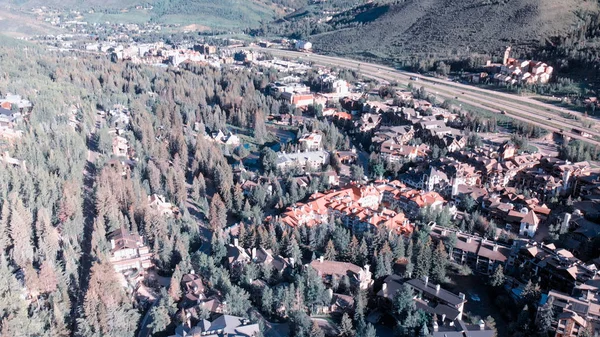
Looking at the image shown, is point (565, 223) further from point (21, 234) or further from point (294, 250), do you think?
point (21, 234)

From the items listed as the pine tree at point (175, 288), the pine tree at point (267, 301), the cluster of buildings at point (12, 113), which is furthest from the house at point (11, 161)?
the pine tree at point (267, 301)

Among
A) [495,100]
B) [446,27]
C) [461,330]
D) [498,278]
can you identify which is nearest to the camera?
[461,330]

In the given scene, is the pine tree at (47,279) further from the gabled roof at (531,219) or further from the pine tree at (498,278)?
the gabled roof at (531,219)

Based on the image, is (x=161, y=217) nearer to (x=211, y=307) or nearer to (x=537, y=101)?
(x=211, y=307)

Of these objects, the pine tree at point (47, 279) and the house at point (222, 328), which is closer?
the house at point (222, 328)

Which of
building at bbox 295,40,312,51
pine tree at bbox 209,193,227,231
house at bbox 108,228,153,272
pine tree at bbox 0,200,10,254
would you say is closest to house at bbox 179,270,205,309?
house at bbox 108,228,153,272

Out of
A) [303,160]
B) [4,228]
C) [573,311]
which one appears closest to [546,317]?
[573,311]
